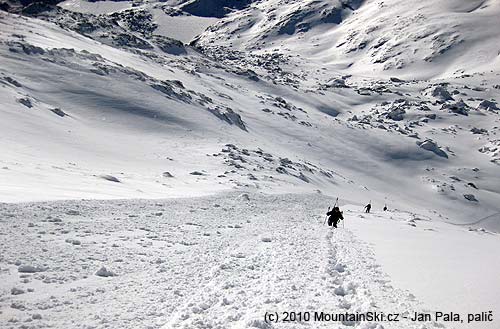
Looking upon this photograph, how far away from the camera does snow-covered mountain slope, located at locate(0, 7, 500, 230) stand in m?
38.8

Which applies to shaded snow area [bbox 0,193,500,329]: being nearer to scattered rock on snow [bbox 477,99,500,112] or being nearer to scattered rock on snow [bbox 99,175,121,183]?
scattered rock on snow [bbox 99,175,121,183]

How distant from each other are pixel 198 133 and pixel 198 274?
58032 millimetres

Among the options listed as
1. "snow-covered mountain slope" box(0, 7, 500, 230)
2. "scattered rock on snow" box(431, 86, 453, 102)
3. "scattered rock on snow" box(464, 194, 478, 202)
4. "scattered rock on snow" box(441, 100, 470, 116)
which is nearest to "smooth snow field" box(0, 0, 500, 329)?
"snow-covered mountain slope" box(0, 7, 500, 230)

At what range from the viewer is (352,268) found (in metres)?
13.0

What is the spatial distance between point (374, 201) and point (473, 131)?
77.5 meters

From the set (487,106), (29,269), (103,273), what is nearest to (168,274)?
(103,273)

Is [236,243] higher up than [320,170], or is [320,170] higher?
[236,243]

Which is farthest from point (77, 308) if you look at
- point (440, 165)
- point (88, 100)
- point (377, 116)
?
point (377, 116)

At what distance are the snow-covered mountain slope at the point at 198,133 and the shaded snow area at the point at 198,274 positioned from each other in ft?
20.2

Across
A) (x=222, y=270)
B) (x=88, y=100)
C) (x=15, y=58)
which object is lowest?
(x=222, y=270)

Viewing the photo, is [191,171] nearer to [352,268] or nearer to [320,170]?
[320,170]

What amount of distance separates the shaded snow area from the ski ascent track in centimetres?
3

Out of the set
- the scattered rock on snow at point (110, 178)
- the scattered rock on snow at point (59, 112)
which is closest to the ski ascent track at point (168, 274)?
the scattered rock on snow at point (110, 178)

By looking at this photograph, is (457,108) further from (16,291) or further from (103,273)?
(16,291)
